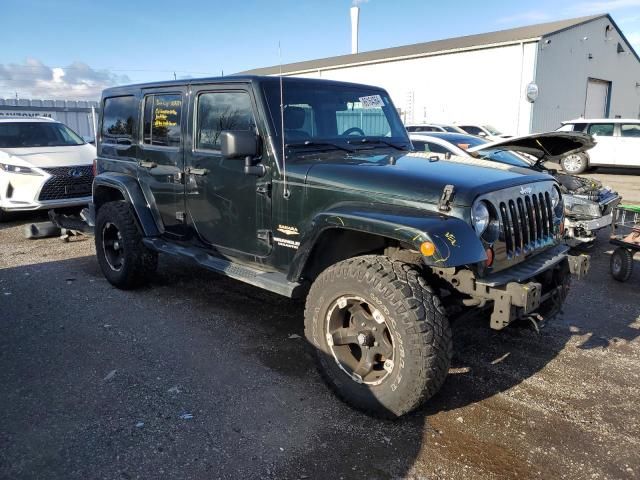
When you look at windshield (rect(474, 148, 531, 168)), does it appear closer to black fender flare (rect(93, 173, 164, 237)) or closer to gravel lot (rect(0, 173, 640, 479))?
gravel lot (rect(0, 173, 640, 479))

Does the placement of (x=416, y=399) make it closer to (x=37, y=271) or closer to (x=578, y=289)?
(x=578, y=289)

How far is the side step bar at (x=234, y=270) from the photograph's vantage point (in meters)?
3.64

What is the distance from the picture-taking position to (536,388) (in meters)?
3.59

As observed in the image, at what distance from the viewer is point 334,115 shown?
4.28 metres

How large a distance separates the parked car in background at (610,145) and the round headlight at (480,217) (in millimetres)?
15635

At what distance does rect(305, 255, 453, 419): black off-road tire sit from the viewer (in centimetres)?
286

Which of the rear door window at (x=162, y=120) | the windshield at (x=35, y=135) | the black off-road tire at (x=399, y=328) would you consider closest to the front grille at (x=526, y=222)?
the black off-road tire at (x=399, y=328)

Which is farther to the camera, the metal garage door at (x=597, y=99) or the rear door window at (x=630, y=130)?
the metal garage door at (x=597, y=99)

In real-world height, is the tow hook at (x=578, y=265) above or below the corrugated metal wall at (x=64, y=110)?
below

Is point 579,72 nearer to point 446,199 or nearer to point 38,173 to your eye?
point 38,173

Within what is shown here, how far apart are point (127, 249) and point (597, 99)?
28653mm

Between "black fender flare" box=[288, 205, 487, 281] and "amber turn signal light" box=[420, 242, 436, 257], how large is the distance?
2 centimetres

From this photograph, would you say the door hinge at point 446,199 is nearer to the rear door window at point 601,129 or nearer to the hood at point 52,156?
the hood at point 52,156

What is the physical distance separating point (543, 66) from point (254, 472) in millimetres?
23311
